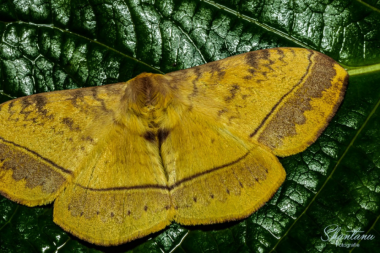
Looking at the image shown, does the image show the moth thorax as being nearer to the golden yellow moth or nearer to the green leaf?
the golden yellow moth

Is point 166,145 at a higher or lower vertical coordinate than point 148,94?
lower

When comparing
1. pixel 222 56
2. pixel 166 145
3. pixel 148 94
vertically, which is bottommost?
pixel 166 145

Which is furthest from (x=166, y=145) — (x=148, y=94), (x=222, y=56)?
(x=222, y=56)

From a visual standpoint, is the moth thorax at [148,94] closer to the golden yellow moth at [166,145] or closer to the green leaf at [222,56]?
the golden yellow moth at [166,145]

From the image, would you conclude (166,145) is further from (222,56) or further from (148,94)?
(222,56)

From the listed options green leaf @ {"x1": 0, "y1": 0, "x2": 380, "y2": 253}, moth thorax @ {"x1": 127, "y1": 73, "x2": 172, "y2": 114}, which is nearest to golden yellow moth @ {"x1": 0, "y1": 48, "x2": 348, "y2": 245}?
moth thorax @ {"x1": 127, "y1": 73, "x2": 172, "y2": 114}

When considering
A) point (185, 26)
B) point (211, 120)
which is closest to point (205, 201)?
point (211, 120)
